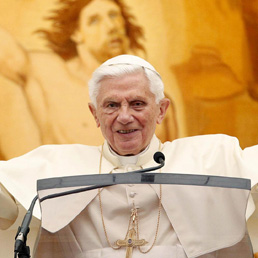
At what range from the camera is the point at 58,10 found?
5520 millimetres

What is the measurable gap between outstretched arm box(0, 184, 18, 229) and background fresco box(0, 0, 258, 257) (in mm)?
2302

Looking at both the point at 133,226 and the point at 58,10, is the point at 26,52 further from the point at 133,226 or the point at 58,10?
the point at 133,226

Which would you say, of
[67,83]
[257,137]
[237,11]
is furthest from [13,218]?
[237,11]

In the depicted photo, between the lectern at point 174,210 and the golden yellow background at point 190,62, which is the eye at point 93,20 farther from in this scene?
the lectern at point 174,210

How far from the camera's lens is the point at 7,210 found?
2904 mm

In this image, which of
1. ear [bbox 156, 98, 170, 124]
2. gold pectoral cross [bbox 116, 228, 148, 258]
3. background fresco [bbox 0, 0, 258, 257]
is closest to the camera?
gold pectoral cross [bbox 116, 228, 148, 258]

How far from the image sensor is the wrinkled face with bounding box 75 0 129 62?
5426mm

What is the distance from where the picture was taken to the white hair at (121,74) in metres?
3.20

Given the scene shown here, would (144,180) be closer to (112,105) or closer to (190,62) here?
(112,105)

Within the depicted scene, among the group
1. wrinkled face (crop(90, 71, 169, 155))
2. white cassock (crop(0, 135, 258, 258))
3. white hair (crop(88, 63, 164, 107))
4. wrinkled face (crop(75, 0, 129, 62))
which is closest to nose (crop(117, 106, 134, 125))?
wrinkled face (crop(90, 71, 169, 155))

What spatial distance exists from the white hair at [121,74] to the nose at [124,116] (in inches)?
7.9

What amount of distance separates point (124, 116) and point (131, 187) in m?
1.07

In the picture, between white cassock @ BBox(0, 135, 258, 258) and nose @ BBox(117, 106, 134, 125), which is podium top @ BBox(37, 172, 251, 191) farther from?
nose @ BBox(117, 106, 134, 125)

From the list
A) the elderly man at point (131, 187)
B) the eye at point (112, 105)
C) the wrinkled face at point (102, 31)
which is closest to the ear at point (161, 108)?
the elderly man at point (131, 187)
